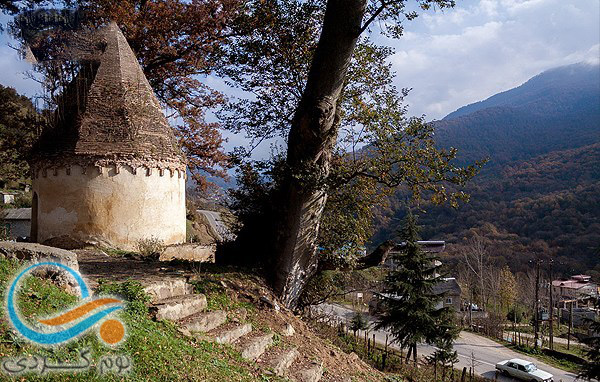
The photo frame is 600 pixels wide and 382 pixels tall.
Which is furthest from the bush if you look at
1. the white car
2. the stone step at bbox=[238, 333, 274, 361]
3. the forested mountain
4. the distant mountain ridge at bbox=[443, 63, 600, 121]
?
the distant mountain ridge at bbox=[443, 63, 600, 121]

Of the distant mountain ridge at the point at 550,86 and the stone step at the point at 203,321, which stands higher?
the distant mountain ridge at the point at 550,86

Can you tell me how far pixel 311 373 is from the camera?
5.80 m

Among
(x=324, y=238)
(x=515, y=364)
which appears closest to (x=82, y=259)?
(x=324, y=238)

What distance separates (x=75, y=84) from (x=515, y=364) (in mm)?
24441

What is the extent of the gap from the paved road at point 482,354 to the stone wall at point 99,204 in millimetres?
12198

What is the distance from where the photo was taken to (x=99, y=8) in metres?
16.4

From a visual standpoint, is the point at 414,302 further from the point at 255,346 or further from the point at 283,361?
the point at 255,346

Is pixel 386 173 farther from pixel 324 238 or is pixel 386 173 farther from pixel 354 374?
pixel 354 374

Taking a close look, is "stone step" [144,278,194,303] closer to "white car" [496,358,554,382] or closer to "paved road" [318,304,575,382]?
"paved road" [318,304,575,382]

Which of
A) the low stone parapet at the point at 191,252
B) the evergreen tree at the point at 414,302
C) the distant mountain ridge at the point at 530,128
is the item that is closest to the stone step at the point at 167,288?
the low stone parapet at the point at 191,252

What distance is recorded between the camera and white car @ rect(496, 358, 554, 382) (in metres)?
21.4

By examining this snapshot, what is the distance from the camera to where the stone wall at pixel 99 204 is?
1144 centimetres

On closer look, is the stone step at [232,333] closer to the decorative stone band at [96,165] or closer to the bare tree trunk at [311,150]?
the bare tree trunk at [311,150]

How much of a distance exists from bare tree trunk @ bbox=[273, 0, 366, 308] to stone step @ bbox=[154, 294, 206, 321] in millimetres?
2661
